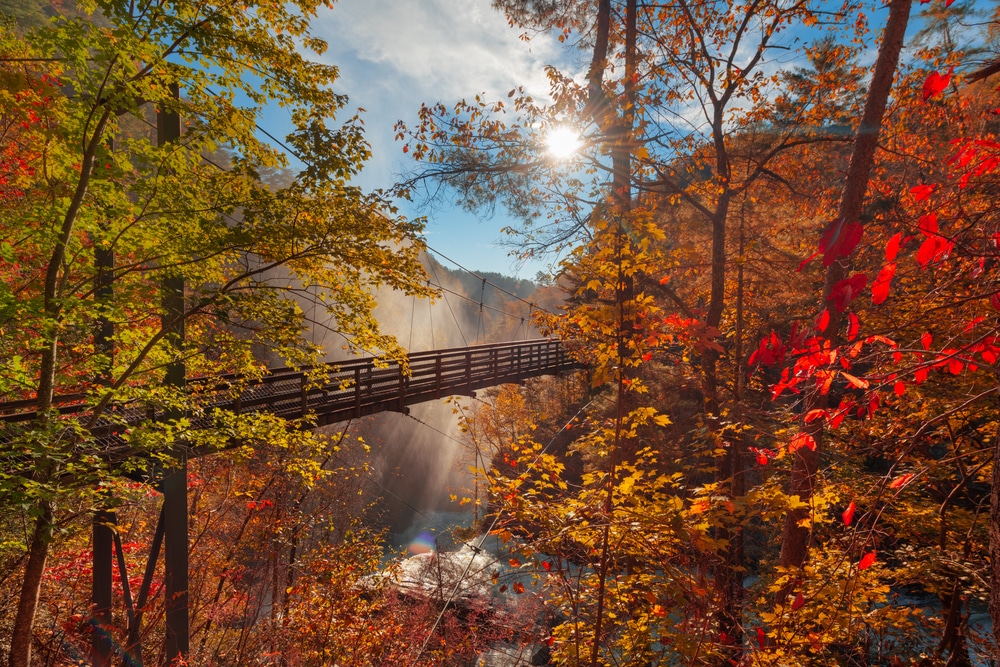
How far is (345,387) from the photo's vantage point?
5551 millimetres

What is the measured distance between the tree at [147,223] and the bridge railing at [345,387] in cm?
45

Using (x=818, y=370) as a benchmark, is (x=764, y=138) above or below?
above

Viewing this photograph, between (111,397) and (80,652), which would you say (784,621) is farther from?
(80,652)

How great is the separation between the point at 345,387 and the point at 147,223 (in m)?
2.76

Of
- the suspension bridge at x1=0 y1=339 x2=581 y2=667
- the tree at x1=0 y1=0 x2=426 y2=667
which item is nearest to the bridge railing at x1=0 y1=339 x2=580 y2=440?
the suspension bridge at x1=0 y1=339 x2=581 y2=667

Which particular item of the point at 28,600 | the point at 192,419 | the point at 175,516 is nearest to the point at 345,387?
the point at 192,419

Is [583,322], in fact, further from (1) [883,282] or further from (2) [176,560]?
(2) [176,560]

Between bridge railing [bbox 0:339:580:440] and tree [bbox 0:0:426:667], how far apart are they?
45cm

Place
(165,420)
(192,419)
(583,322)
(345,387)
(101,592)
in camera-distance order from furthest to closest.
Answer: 1. (345,387)
2. (192,419)
3. (101,592)
4. (165,420)
5. (583,322)

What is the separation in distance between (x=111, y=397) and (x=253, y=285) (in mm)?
1418

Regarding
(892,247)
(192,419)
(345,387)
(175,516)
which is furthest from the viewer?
(345,387)

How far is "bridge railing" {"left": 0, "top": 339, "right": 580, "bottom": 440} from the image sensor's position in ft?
15.8

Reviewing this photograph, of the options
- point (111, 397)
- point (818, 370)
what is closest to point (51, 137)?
point (111, 397)

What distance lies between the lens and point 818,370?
178 cm
